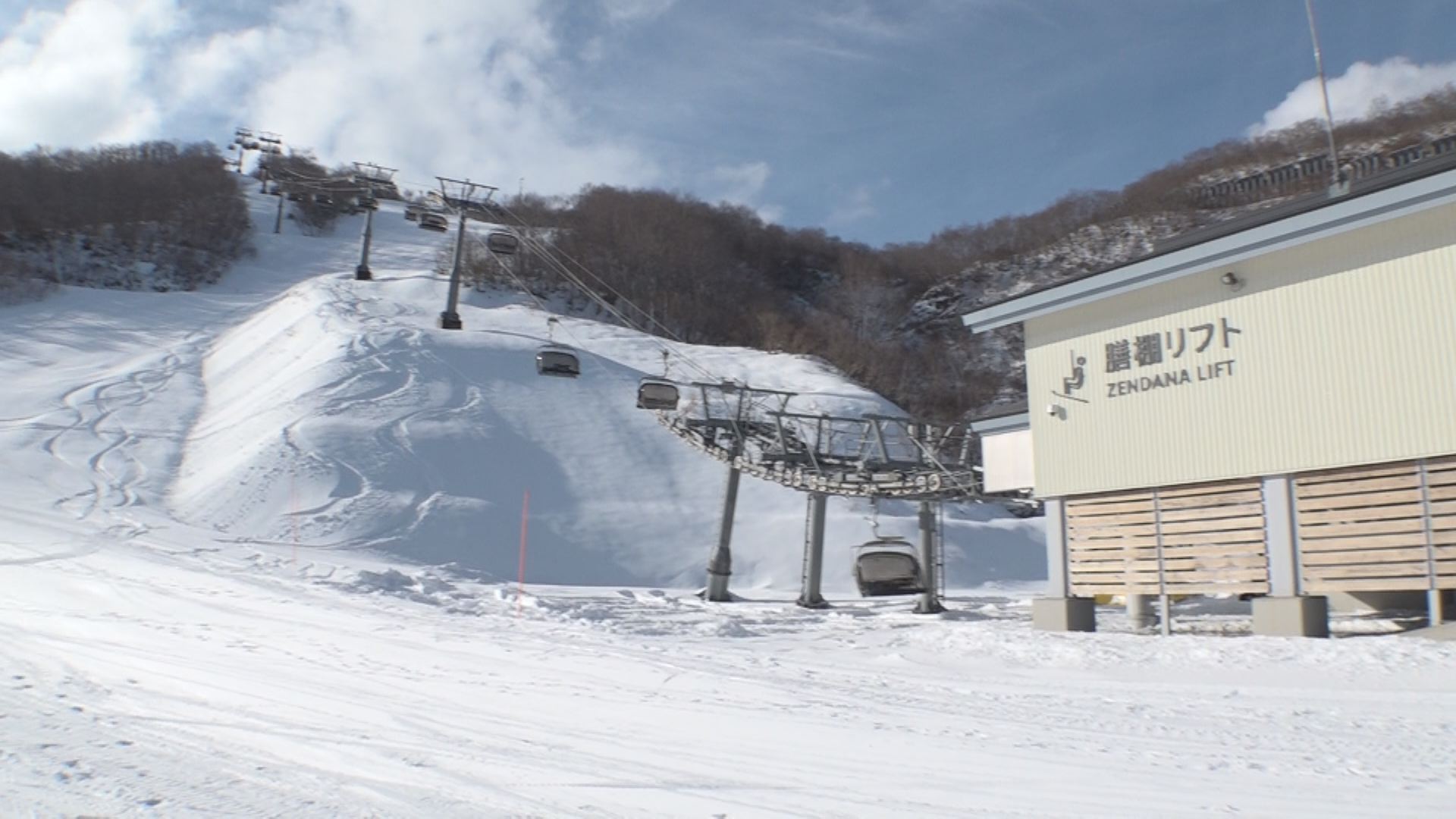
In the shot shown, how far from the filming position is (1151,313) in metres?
15.3

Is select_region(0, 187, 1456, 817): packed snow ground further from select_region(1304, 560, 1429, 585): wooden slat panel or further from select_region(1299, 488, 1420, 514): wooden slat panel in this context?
select_region(1299, 488, 1420, 514): wooden slat panel

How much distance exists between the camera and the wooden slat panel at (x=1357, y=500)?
39.8ft

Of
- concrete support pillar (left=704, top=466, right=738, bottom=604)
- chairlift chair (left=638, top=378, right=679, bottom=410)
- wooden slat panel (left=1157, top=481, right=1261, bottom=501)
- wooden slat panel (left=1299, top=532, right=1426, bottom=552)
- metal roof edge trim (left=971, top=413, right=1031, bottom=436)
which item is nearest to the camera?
wooden slat panel (left=1299, top=532, right=1426, bottom=552)

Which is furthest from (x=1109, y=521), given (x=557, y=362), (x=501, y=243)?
(x=501, y=243)

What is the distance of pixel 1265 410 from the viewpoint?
1369cm

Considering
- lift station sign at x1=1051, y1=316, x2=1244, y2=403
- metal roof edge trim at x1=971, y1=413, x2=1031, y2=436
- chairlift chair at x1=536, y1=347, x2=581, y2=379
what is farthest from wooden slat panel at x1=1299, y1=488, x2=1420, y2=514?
chairlift chair at x1=536, y1=347, x2=581, y2=379

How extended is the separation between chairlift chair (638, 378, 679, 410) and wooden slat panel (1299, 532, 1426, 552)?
1560cm

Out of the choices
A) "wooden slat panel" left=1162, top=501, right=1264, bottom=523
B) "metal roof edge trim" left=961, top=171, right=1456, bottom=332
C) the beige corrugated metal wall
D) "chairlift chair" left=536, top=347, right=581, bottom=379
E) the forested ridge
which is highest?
the forested ridge

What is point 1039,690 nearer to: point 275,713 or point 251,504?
point 275,713

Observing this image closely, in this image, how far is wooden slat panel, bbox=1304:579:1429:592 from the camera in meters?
11.9

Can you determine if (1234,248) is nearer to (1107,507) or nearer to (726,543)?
(1107,507)

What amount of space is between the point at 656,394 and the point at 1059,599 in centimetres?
1264

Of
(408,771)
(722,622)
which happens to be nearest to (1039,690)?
(408,771)

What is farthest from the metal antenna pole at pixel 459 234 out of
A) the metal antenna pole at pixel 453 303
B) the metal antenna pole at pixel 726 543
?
the metal antenna pole at pixel 726 543
